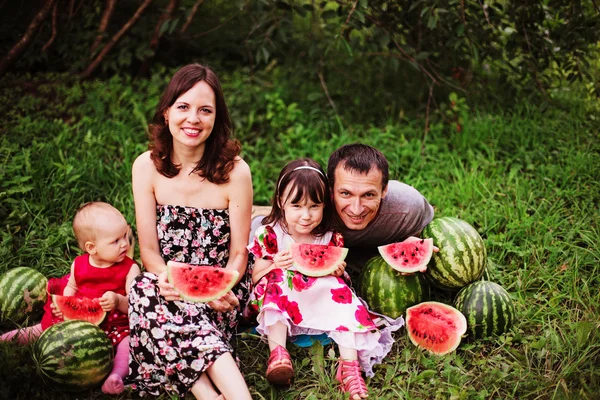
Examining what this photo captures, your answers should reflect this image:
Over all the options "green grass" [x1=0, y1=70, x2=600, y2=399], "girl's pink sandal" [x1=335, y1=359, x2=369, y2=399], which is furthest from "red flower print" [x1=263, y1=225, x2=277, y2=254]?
"girl's pink sandal" [x1=335, y1=359, x2=369, y2=399]

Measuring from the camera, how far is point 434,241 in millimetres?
3879

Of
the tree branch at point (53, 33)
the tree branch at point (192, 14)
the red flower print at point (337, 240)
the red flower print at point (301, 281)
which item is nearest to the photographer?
the red flower print at point (301, 281)

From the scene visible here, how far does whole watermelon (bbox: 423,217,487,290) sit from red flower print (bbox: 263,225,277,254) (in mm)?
1067

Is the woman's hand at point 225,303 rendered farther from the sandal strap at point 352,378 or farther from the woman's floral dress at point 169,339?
the sandal strap at point 352,378

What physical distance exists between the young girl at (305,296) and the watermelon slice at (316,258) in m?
0.05

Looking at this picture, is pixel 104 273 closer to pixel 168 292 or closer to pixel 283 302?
pixel 168 292

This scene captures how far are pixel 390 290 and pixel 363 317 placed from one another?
31 centimetres

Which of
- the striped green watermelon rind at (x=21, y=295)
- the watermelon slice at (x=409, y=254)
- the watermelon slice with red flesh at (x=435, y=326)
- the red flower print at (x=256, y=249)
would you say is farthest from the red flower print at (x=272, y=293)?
the striped green watermelon rind at (x=21, y=295)

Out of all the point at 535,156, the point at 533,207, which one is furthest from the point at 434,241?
the point at 535,156

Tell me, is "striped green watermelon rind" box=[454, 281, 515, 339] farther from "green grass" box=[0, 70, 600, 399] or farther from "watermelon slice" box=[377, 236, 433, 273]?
"watermelon slice" box=[377, 236, 433, 273]

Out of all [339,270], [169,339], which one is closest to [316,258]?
[339,270]

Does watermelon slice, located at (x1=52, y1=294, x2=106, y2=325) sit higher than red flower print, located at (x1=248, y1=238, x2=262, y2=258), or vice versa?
red flower print, located at (x1=248, y1=238, x2=262, y2=258)

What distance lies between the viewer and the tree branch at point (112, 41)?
20.4ft

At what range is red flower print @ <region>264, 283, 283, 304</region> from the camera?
3.57 metres
